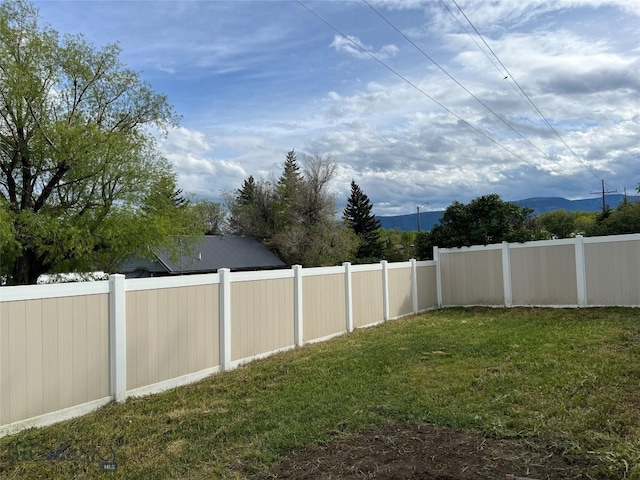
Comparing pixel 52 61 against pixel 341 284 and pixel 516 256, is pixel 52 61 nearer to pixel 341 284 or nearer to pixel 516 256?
pixel 341 284

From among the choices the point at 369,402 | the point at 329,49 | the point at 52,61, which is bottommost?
the point at 369,402

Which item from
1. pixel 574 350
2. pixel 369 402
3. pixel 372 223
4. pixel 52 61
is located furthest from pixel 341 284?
pixel 372 223

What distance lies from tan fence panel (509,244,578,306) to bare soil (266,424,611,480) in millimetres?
8921

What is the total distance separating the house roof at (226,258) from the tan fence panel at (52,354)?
19.9 m

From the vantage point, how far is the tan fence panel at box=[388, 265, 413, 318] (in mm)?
11242

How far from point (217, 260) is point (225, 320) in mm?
21273

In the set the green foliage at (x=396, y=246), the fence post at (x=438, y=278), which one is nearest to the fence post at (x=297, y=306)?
the fence post at (x=438, y=278)

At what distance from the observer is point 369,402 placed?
4602 mm

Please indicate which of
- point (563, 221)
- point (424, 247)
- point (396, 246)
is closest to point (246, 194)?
point (396, 246)

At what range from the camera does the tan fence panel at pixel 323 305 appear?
8328mm

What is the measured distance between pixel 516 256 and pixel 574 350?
19.0 feet

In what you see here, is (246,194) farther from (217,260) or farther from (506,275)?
(506,275)

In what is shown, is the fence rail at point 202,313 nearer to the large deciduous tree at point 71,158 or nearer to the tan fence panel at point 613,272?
the tan fence panel at point 613,272

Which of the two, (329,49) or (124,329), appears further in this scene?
(329,49)
